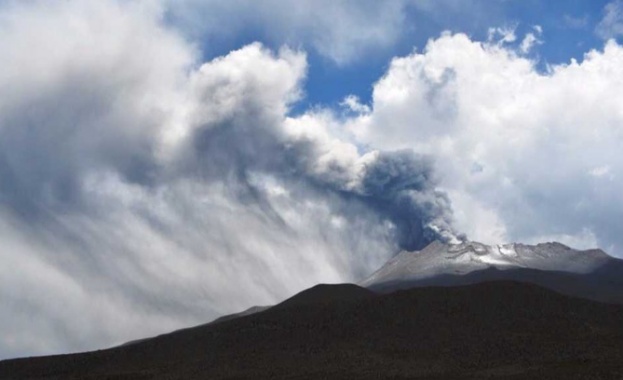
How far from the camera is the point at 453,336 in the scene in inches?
4213

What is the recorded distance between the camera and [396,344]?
106m

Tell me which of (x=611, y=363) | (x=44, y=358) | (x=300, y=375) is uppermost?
(x=44, y=358)

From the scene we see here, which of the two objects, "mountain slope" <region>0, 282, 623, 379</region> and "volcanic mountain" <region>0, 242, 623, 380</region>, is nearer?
"volcanic mountain" <region>0, 242, 623, 380</region>

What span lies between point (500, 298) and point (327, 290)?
153 feet

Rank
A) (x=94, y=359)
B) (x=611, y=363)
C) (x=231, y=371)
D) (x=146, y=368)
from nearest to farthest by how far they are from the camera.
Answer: (x=611, y=363) → (x=231, y=371) → (x=146, y=368) → (x=94, y=359)

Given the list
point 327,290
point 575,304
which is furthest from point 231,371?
point 327,290

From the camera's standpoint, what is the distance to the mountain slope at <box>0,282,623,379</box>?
298 feet

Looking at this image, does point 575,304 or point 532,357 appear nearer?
point 532,357

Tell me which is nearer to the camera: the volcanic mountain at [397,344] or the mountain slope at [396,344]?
the volcanic mountain at [397,344]

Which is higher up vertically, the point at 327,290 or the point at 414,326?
the point at 327,290

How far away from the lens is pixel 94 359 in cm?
11312

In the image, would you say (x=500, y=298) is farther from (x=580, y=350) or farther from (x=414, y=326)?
(x=580, y=350)

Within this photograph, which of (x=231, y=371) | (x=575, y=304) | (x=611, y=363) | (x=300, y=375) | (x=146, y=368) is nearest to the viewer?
(x=611, y=363)

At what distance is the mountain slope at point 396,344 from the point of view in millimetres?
90938
